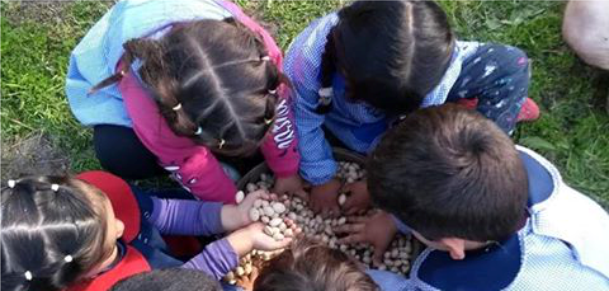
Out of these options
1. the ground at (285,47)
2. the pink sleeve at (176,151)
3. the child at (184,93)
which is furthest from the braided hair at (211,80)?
the ground at (285,47)

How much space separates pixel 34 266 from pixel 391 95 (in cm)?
74

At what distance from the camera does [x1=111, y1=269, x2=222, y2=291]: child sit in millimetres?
1403

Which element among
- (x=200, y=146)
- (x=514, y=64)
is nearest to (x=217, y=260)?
(x=200, y=146)

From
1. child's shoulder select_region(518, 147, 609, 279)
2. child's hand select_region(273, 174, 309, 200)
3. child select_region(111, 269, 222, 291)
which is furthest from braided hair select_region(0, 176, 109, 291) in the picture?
child's shoulder select_region(518, 147, 609, 279)

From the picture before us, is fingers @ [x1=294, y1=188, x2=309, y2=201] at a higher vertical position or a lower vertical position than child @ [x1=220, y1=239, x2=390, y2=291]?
lower

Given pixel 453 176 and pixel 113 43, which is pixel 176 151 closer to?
pixel 113 43

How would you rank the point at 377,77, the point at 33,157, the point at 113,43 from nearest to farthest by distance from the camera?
the point at 377,77, the point at 113,43, the point at 33,157

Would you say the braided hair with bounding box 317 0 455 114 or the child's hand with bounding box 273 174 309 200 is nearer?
the braided hair with bounding box 317 0 455 114

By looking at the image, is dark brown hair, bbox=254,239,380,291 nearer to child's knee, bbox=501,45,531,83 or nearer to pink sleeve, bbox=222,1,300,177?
pink sleeve, bbox=222,1,300,177

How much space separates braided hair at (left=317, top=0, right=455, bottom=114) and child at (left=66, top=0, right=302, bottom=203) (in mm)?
159

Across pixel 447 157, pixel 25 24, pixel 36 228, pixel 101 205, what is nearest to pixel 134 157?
pixel 101 205

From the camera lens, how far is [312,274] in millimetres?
1428

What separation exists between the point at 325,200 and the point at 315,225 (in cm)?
8

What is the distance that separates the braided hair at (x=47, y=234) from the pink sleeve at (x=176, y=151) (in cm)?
21
